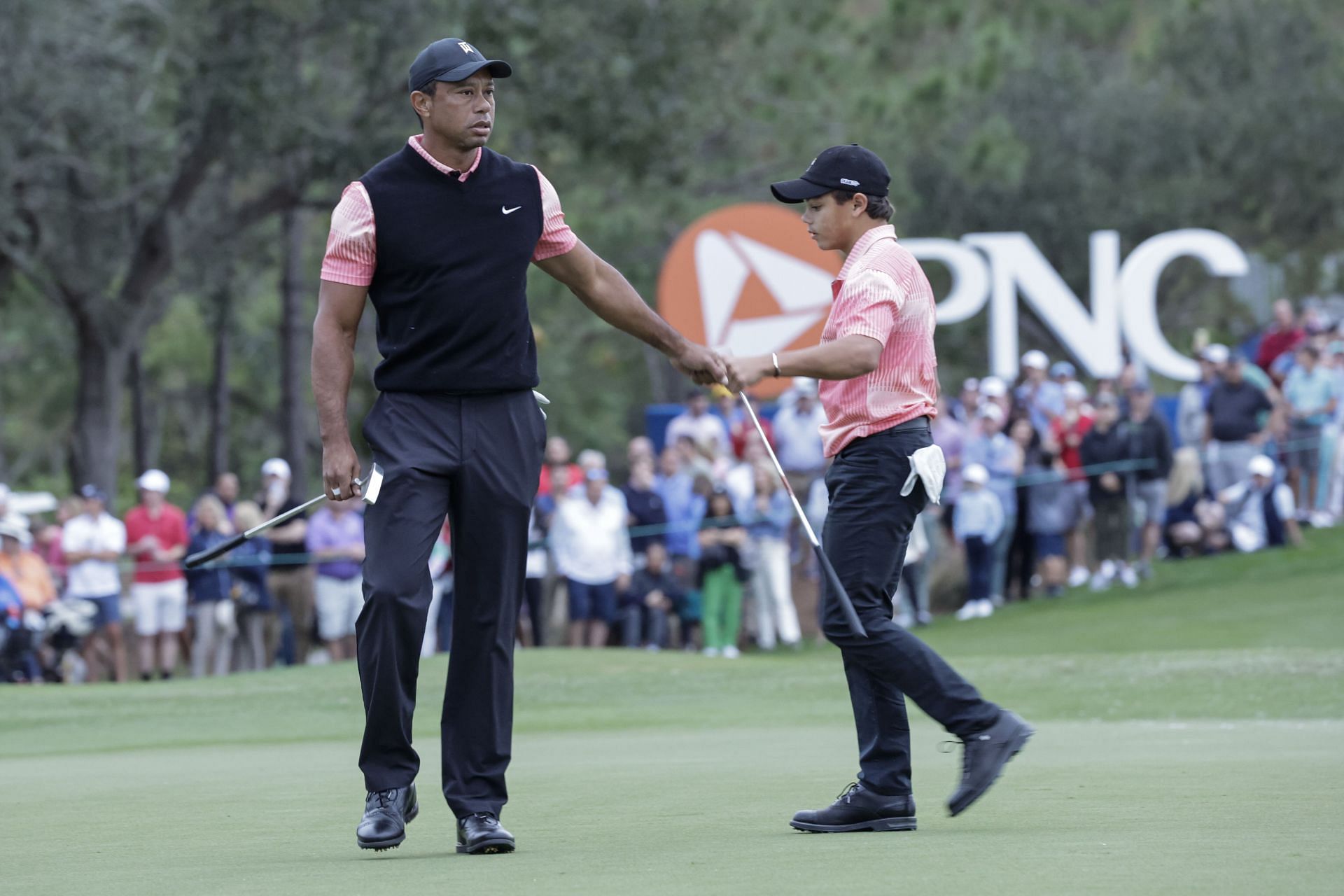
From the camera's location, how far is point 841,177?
625cm

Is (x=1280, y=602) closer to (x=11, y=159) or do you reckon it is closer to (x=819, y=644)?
(x=819, y=644)

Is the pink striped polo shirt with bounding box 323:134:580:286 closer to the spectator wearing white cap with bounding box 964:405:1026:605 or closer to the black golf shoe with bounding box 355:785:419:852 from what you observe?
the black golf shoe with bounding box 355:785:419:852

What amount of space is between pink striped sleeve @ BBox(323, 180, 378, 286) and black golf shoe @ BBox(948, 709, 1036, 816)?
7.18 ft

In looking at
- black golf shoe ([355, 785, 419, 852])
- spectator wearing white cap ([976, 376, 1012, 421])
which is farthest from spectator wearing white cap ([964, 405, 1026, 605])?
black golf shoe ([355, 785, 419, 852])

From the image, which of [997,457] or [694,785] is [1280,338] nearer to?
[997,457]

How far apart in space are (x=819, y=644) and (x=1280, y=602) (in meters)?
4.41

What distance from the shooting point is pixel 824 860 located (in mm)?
4789

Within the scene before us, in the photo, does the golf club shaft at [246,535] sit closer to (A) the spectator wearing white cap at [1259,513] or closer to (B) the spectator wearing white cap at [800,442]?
(B) the spectator wearing white cap at [800,442]

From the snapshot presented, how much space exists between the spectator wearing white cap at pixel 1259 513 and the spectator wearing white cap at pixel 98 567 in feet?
36.9

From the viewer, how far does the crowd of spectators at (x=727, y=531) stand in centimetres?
1794

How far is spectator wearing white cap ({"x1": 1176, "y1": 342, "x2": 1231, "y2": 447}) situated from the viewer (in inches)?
846

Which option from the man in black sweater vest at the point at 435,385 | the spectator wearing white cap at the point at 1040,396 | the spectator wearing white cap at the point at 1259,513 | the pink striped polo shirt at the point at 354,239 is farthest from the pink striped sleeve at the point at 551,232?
the spectator wearing white cap at the point at 1259,513

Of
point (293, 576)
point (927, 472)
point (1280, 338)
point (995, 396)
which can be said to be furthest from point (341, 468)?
point (1280, 338)

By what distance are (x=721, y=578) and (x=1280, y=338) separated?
839 centimetres
